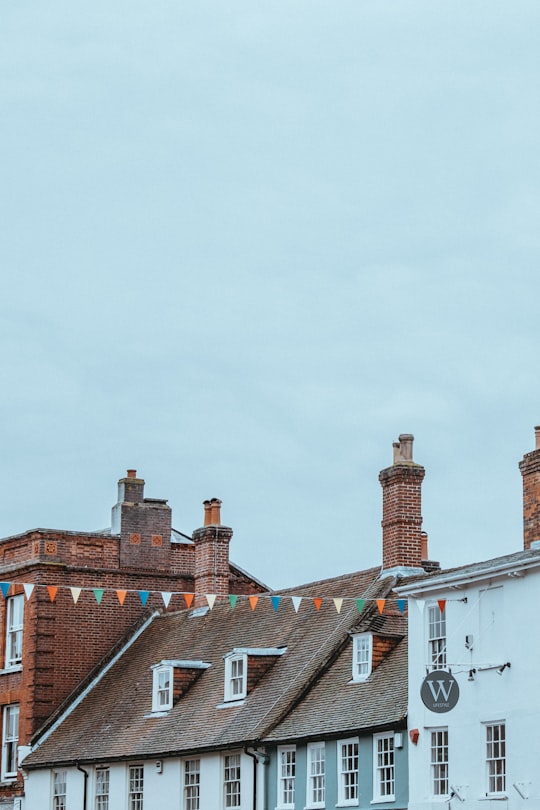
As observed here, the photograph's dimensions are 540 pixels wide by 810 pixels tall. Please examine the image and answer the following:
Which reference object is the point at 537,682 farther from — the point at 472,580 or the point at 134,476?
the point at 134,476

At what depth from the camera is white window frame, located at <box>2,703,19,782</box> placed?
165 ft

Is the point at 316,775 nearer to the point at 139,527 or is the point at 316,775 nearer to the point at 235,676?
the point at 235,676

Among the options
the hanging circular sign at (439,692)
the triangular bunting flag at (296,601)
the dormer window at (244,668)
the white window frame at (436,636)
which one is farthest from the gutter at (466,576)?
the dormer window at (244,668)

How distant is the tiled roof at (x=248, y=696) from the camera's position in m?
38.1

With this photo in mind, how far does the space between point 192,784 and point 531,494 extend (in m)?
12.0

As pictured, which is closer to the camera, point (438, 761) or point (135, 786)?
point (438, 761)

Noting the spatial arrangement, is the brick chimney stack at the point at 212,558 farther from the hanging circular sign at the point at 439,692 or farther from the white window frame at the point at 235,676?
the hanging circular sign at the point at 439,692

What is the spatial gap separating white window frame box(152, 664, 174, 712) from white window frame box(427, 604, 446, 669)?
11.7 meters

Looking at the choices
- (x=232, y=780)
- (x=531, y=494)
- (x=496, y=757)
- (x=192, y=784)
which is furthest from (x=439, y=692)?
(x=192, y=784)

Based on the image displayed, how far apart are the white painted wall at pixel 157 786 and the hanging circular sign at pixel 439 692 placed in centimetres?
746

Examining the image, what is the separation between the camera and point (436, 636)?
116 ft

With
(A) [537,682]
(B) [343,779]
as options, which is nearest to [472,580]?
(A) [537,682]

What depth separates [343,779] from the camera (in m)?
37.0

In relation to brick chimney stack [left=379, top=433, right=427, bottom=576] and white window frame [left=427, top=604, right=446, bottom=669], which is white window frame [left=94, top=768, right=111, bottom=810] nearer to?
brick chimney stack [left=379, top=433, right=427, bottom=576]
